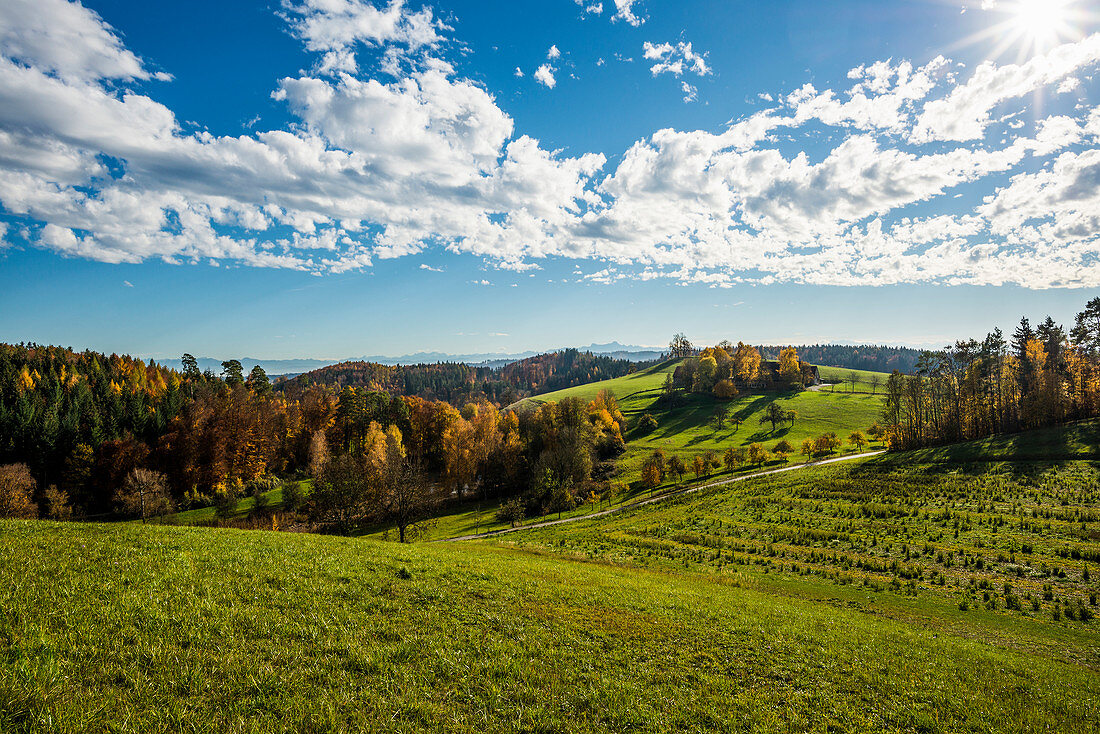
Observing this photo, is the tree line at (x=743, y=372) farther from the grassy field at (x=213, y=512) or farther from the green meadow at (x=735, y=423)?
the grassy field at (x=213, y=512)

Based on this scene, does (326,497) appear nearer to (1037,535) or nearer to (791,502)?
(791,502)

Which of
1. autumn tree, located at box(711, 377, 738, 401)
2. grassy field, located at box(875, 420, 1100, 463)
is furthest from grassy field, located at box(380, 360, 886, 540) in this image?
grassy field, located at box(875, 420, 1100, 463)

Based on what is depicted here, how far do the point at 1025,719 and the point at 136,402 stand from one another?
134 metres

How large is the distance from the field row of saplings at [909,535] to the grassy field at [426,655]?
342 inches

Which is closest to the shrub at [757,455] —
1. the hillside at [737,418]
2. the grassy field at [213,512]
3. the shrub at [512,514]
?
the hillside at [737,418]

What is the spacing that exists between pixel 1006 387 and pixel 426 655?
115 meters

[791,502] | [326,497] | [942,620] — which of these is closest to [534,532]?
[326,497]

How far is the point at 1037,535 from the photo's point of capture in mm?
33969

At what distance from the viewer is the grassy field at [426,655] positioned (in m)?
6.50

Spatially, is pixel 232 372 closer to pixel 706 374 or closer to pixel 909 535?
pixel 909 535

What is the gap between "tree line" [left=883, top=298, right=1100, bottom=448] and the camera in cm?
7075

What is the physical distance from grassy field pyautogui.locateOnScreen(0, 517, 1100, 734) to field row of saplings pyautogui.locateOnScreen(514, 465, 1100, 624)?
28.5 feet

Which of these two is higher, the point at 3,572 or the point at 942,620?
the point at 3,572

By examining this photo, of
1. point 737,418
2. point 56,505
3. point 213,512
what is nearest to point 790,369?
point 737,418
